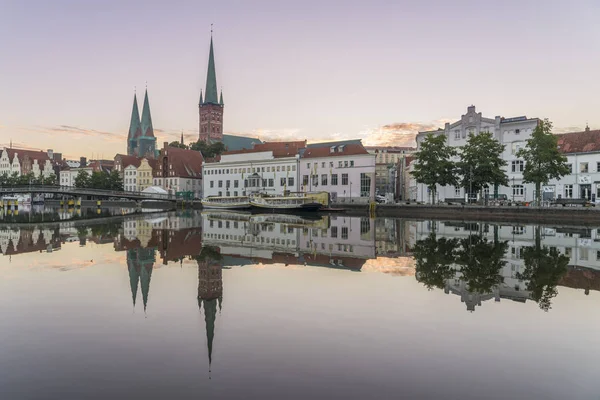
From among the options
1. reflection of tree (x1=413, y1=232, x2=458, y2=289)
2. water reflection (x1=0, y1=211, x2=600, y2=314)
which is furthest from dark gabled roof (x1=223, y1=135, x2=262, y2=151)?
A: reflection of tree (x1=413, y1=232, x2=458, y2=289)

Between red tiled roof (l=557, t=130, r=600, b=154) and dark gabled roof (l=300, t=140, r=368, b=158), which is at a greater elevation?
dark gabled roof (l=300, t=140, r=368, b=158)

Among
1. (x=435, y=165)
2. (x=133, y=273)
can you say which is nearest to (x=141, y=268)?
(x=133, y=273)

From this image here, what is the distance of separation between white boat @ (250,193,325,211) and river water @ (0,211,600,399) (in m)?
44.5

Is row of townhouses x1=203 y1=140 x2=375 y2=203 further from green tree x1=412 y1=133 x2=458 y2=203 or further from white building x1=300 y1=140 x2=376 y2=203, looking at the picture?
green tree x1=412 y1=133 x2=458 y2=203

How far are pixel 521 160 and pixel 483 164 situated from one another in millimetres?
8581

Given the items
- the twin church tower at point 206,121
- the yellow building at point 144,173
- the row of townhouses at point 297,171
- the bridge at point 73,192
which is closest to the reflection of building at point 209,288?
the row of townhouses at point 297,171

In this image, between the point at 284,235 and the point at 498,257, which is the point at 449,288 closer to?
the point at 498,257

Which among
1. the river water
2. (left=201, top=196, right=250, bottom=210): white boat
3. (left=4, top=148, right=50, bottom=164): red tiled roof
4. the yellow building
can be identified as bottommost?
the river water

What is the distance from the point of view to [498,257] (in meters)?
19.9

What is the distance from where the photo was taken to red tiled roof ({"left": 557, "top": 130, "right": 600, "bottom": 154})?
182 feet

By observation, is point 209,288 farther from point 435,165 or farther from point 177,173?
point 177,173

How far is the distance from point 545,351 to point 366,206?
57151mm

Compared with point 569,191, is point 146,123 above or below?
above

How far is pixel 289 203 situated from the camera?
66.6 m
